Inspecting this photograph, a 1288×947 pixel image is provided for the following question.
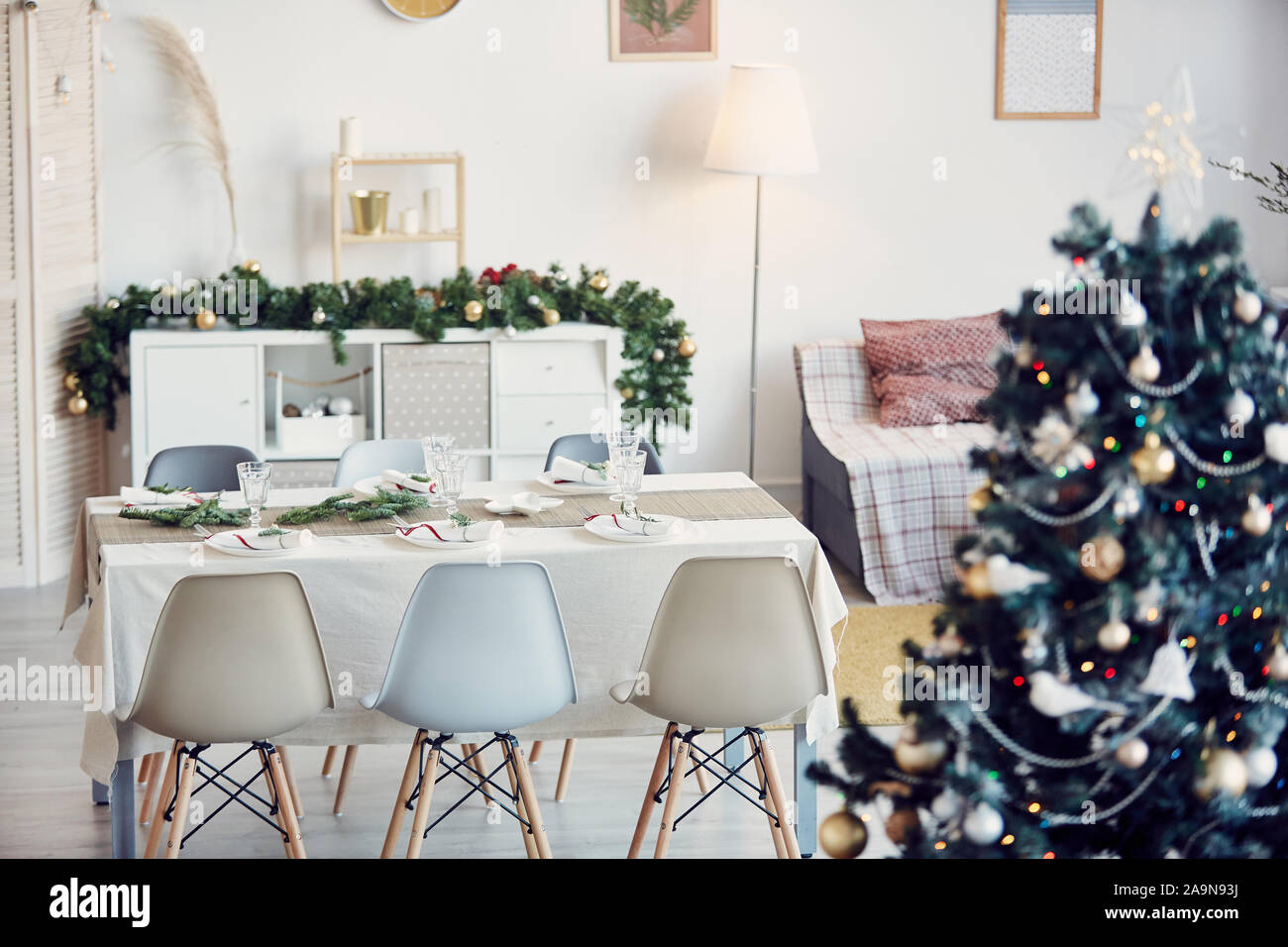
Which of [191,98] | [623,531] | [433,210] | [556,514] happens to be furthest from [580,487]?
[191,98]

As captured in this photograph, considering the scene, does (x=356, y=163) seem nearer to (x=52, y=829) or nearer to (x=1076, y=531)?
(x=52, y=829)

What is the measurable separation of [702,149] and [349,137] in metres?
1.41

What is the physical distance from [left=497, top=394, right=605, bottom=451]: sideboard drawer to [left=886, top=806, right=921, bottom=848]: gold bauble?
3.72 m

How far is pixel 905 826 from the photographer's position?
5.95 ft

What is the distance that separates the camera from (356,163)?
559cm

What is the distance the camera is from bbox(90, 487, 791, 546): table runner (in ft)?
10.3

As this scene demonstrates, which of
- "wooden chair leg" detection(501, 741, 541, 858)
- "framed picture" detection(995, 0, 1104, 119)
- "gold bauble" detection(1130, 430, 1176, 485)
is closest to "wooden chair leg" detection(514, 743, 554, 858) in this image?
"wooden chair leg" detection(501, 741, 541, 858)

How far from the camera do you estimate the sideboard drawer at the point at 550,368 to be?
5.40m

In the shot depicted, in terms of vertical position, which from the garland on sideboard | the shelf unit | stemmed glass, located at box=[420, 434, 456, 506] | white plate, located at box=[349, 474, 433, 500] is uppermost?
the shelf unit

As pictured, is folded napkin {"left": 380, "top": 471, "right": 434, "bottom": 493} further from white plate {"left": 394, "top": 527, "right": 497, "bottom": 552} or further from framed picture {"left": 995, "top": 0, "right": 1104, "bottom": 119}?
framed picture {"left": 995, "top": 0, "right": 1104, "bottom": 119}

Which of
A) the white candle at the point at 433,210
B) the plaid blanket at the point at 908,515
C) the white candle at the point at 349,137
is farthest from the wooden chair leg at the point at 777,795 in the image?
the white candle at the point at 349,137

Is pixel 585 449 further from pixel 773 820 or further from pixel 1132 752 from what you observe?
pixel 1132 752

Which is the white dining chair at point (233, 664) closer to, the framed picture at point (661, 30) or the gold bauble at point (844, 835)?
the gold bauble at point (844, 835)
